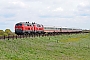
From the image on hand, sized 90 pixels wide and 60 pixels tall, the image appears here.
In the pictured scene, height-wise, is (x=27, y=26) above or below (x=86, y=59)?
above

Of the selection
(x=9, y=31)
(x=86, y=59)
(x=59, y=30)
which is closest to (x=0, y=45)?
(x=86, y=59)

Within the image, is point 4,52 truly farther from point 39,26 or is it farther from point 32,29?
point 39,26

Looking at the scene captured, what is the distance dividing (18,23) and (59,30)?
37079mm

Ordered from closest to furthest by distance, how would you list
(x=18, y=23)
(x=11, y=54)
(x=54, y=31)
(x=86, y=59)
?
(x=11, y=54), (x=86, y=59), (x=18, y=23), (x=54, y=31)

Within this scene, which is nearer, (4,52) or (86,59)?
(4,52)

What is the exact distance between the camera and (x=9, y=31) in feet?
224

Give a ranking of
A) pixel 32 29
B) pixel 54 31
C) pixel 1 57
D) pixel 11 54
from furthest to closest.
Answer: pixel 54 31, pixel 32 29, pixel 11 54, pixel 1 57

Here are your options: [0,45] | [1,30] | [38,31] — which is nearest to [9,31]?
[1,30]

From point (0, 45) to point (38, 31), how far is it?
37.1 metres

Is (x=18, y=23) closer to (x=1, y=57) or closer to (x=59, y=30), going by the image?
(x=1, y=57)

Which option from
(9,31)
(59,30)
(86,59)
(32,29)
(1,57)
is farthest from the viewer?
(59,30)

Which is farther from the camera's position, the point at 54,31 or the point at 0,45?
the point at 54,31

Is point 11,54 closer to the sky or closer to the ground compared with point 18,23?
closer to the ground

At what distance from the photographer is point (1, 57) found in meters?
26.2
